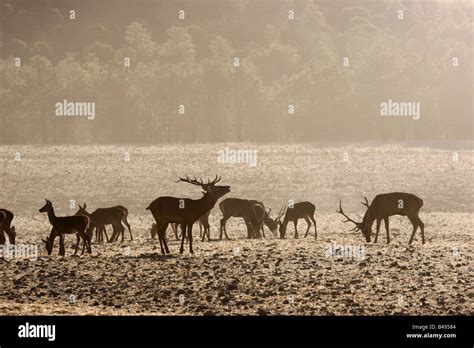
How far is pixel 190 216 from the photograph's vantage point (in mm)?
26844

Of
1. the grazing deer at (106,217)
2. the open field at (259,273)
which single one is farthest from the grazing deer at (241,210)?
the grazing deer at (106,217)

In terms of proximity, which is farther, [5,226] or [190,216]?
[5,226]

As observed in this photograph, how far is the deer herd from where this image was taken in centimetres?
2667

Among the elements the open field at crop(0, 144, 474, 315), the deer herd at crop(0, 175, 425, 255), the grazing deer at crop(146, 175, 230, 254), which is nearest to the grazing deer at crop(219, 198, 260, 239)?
the deer herd at crop(0, 175, 425, 255)

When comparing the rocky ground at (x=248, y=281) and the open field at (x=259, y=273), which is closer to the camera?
the rocky ground at (x=248, y=281)

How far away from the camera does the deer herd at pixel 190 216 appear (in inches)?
1050

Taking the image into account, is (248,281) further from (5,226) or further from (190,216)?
(5,226)

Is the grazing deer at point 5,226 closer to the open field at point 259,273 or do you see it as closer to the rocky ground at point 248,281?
the open field at point 259,273

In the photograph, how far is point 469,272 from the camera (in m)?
23.7

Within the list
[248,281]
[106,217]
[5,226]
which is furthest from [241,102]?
[248,281]

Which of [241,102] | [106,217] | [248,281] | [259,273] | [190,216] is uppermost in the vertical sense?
[241,102]

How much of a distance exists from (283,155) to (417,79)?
30344mm

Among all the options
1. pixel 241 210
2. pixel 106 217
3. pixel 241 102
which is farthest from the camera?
pixel 241 102
